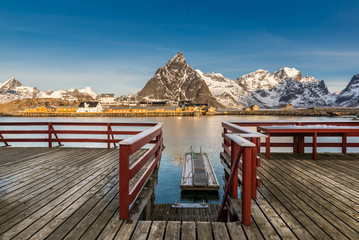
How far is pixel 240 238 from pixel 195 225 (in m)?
0.72

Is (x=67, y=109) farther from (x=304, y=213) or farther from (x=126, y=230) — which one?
(x=304, y=213)

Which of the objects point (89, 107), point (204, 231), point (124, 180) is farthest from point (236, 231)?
point (89, 107)

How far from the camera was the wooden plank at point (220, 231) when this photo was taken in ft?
10.3

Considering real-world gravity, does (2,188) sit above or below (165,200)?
above

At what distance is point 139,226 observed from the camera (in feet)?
11.3

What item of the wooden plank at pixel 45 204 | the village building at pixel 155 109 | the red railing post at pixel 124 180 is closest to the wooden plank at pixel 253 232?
the red railing post at pixel 124 180

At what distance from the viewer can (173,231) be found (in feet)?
10.9

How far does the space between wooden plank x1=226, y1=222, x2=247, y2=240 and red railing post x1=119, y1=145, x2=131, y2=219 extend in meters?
1.61

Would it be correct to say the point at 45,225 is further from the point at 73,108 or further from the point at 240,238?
the point at 73,108

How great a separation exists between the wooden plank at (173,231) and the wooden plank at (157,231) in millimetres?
72

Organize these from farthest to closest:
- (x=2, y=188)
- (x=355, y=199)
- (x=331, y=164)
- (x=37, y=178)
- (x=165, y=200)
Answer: (x=165, y=200)
(x=331, y=164)
(x=37, y=178)
(x=2, y=188)
(x=355, y=199)

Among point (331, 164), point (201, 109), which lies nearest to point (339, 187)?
point (331, 164)

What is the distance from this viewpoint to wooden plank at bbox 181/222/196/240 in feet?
10.3

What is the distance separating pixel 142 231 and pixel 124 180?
0.78m
